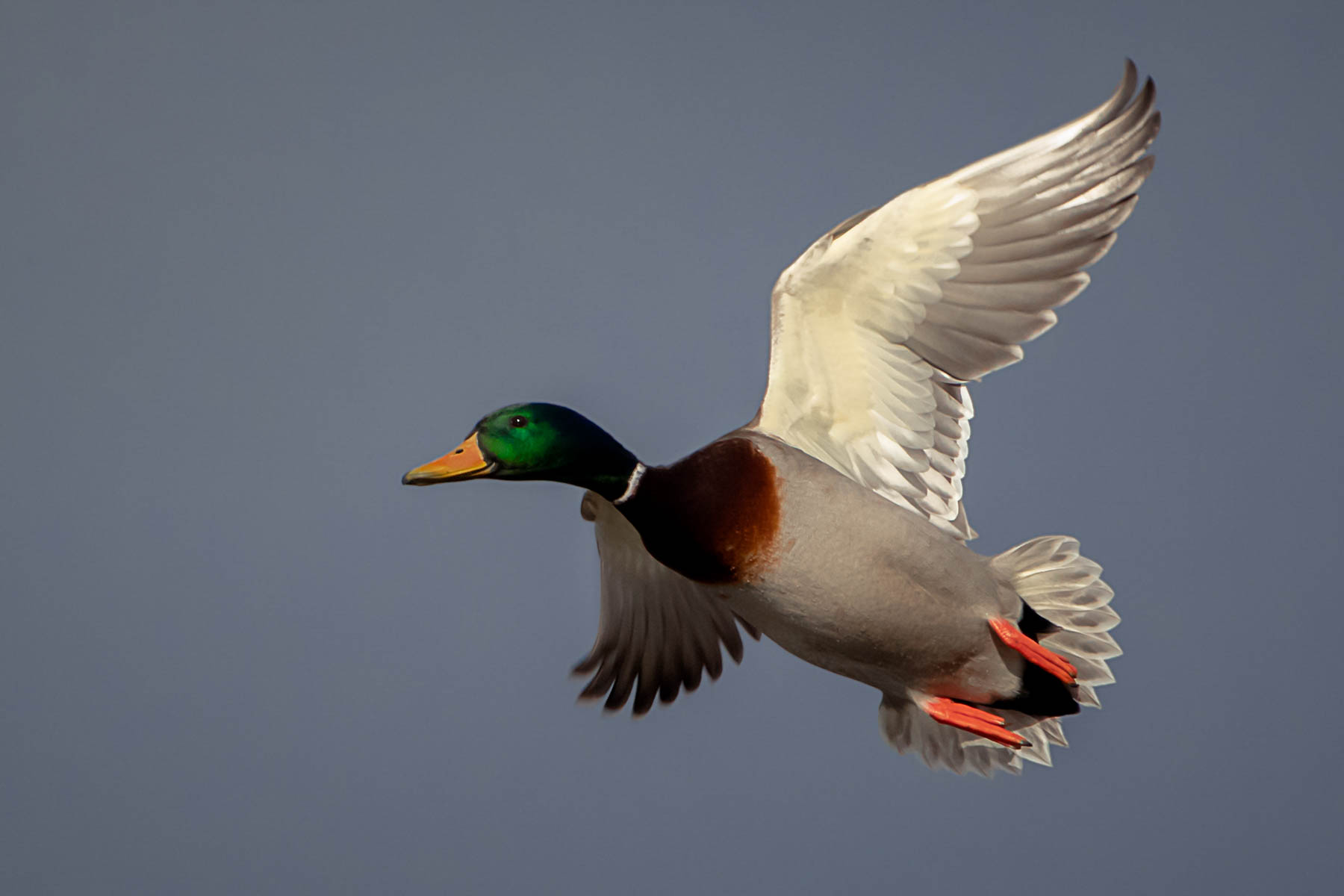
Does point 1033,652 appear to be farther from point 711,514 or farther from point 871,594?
point 711,514

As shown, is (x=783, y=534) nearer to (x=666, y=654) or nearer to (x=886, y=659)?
(x=886, y=659)

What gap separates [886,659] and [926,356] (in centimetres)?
44

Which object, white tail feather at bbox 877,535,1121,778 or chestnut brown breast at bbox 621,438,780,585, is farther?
white tail feather at bbox 877,535,1121,778

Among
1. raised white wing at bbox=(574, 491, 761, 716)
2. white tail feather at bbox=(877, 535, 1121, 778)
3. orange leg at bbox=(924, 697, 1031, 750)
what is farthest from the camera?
raised white wing at bbox=(574, 491, 761, 716)

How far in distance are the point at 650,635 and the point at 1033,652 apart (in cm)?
71

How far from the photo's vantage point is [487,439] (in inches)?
65.9

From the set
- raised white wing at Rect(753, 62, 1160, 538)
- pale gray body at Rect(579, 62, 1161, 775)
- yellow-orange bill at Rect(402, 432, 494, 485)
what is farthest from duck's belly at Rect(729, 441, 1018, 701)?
yellow-orange bill at Rect(402, 432, 494, 485)

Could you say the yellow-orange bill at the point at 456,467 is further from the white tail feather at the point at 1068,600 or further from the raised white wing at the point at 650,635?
the white tail feather at the point at 1068,600

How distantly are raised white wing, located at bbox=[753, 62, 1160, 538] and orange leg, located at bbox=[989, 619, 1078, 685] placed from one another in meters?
0.17

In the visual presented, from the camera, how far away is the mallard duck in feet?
5.51

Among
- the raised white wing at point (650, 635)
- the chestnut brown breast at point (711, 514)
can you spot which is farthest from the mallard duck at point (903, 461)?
the raised white wing at point (650, 635)

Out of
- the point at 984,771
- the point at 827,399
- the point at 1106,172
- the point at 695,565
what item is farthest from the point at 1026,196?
the point at 984,771

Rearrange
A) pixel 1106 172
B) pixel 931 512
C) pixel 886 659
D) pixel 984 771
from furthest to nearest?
1. pixel 984 771
2. pixel 931 512
3. pixel 886 659
4. pixel 1106 172

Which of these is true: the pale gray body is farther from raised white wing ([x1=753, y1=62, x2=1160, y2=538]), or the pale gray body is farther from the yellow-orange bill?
the yellow-orange bill
